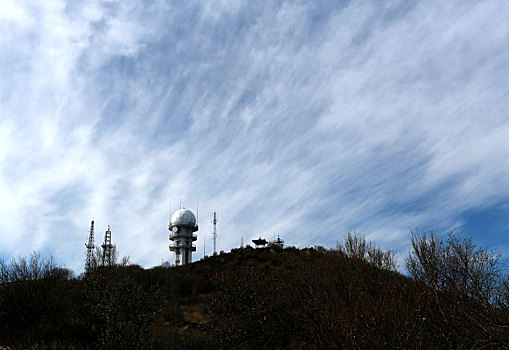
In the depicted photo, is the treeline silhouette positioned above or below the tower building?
below

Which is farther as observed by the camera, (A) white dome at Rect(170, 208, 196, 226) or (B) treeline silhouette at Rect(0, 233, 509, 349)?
(A) white dome at Rect(170, 208, 196, 226)

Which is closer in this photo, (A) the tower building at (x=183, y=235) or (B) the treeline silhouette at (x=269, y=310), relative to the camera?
(B) the treeline silhouette at (x=269, y=310)

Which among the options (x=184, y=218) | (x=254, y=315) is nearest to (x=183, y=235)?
(x=184, y=218)

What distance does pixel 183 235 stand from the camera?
53.2m

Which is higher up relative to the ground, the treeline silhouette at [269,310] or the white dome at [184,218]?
the white dome at [184,218]

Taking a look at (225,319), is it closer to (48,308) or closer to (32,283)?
(48,308)

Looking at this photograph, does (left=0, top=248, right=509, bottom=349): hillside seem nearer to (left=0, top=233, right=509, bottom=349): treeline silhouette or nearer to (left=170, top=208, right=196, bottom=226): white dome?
(left=0, top=233, right=509, bottom=349): treeline silhouette

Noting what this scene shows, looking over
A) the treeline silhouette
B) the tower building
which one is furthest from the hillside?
the tower building

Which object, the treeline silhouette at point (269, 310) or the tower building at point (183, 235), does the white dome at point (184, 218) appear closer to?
the tower building at point (183, 235)

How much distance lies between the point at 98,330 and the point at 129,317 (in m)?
3.29

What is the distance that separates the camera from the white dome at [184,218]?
176ft

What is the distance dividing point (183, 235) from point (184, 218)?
2.38 meters

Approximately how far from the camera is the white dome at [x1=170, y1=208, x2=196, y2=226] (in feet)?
176

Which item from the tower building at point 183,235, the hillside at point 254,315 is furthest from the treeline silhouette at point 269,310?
the tower building at point 183,235
